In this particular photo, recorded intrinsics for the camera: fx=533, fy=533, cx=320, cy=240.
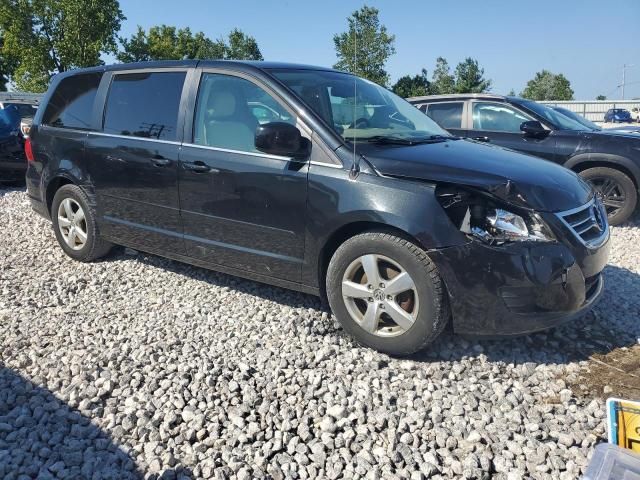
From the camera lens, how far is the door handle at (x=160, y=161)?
4.19 metres

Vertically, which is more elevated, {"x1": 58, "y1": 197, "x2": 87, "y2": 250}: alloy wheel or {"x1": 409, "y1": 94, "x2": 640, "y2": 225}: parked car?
{"x1": 409, "y1": 94, "x2": 640, "y2": 225}: parked car

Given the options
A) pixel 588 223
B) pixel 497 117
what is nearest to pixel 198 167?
pixel 588 223

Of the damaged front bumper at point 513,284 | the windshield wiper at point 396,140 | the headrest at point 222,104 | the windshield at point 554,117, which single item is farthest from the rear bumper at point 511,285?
the windshield at point 554,117

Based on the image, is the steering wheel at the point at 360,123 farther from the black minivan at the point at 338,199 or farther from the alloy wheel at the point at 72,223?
the alloy wheel at the point at 72,223

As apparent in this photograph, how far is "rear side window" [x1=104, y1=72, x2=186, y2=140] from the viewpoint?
4.27m

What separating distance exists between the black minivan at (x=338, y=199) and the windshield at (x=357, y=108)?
0.06 feet

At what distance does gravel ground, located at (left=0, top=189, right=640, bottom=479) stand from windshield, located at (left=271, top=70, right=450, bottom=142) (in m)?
1.39

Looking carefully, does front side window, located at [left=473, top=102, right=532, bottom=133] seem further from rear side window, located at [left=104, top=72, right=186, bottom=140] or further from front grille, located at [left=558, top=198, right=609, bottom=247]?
rear side window, located at [left=104, top=72, right=186, bottom=140]

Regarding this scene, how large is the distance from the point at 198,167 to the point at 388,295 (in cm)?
175

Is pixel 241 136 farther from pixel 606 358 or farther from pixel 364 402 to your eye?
pixel 606 358

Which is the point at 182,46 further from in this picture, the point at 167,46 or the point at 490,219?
the point at 490,219

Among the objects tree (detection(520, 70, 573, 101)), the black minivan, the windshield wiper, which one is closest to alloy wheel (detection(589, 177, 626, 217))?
the black minivan

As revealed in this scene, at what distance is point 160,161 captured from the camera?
4.23m

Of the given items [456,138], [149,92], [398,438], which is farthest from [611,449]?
[149,92]
